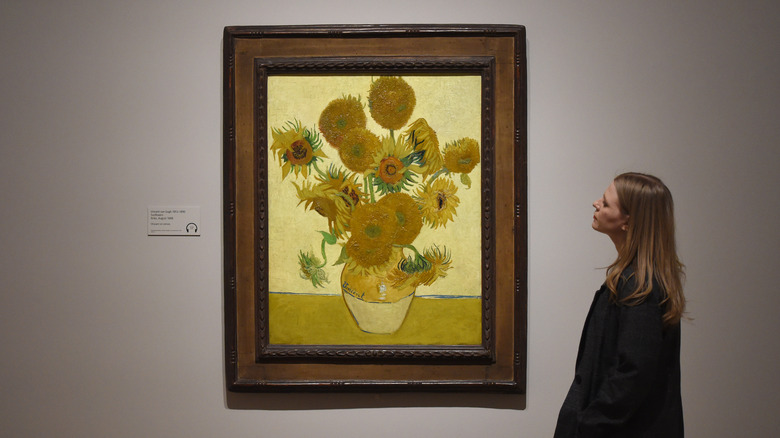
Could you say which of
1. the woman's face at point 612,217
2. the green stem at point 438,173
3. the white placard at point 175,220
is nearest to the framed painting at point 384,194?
the green stem at point 438,173

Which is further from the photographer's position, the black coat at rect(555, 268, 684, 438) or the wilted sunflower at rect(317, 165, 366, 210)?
the wilted sunflower at rect(317, 165, 366, 210)

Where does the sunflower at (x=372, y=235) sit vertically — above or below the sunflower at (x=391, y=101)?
below

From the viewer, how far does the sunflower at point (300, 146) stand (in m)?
1.87

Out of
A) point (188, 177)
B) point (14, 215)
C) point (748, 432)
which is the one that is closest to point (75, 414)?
point (14, 215)

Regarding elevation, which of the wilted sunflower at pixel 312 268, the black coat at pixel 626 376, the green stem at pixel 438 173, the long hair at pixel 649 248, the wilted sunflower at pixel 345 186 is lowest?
the black coat at pixel 626 376

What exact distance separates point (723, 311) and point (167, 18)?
2.31 meters

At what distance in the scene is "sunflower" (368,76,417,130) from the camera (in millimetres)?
1861

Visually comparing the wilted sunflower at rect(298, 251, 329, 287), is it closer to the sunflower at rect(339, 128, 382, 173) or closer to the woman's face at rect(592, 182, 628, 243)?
the sunflower at rect(339, 128, 382, 173)

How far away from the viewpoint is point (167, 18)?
1923 mm

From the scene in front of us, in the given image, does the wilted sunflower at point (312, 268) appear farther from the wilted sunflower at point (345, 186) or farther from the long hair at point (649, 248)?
the long hair at point (649, 248)

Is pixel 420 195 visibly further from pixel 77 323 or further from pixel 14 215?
pixel 14 215

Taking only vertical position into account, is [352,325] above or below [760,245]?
below

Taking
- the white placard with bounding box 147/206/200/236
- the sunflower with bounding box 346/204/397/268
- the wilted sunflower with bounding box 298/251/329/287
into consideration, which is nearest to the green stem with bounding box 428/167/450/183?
the sunflower with bounding box 346/204/397/268

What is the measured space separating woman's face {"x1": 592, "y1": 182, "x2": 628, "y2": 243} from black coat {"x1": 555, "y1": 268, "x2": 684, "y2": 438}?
0.38 ft
